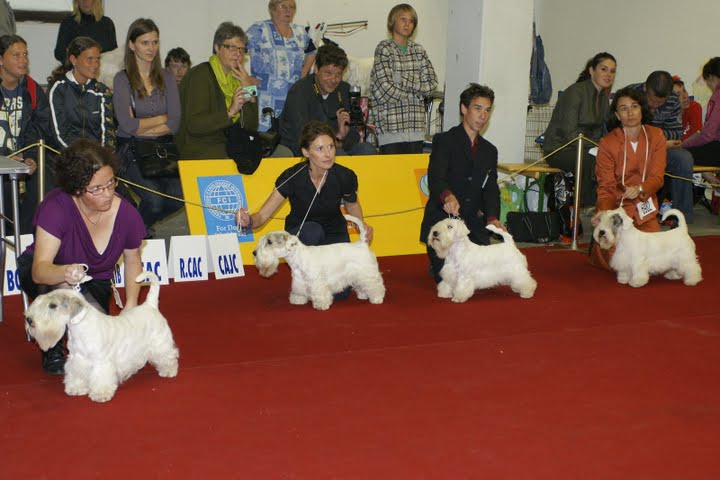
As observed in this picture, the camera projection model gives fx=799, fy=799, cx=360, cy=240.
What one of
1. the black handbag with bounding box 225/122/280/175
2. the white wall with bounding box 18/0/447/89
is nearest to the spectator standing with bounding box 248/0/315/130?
the black handbag with bounding box 225/122/280/175

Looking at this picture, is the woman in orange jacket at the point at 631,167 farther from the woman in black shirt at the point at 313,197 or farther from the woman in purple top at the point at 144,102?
the woman in purple top at the point at 144,102

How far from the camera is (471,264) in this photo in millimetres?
4945

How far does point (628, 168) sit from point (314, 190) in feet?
8.11

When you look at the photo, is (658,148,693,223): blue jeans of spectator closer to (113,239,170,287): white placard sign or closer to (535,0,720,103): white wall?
(535,0,720,103): white wall

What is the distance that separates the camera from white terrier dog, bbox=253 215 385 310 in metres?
4.61

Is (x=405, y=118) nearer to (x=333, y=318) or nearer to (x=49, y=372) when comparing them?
(x=333, y=318)

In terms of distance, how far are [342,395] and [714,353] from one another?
1.95 metres

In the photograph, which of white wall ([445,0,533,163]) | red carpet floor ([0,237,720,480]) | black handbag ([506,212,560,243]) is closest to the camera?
red carpet floor ([0,237,720,480])

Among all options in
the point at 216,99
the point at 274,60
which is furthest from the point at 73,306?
the point at 274,60

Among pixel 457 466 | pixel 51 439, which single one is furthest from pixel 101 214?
pixel 457 466

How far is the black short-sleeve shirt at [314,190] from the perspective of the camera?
16.8 feet

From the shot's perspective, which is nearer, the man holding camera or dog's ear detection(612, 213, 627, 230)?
dog's ear detection(612, 213, 627, 230)

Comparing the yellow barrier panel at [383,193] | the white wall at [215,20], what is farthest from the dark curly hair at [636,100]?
the white wall at [215,20]

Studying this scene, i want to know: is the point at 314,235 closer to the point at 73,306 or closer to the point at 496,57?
the point at 73,306
